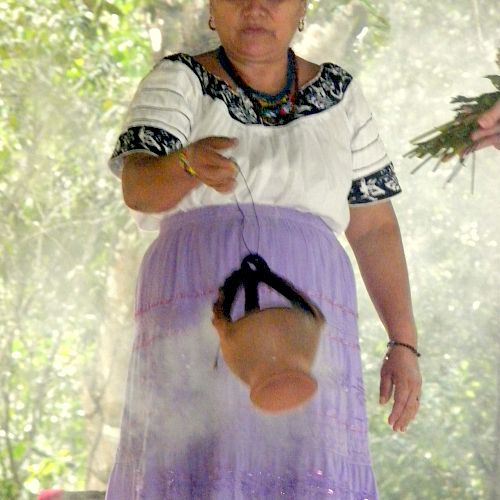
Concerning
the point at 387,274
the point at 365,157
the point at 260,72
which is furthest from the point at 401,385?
the point at 260,72

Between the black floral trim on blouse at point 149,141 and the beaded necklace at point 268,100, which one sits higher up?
the beaded necklace at point 268,100

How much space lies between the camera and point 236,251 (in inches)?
30.8

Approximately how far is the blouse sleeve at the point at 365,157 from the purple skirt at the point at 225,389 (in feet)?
A: 0.36

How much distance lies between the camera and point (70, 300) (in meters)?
1.38

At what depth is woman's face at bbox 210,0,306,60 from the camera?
85 cm

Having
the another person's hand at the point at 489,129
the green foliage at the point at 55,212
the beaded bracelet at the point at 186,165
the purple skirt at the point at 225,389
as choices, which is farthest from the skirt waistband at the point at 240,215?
the green foliage at the point at 55,212

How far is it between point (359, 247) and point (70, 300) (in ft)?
1.89

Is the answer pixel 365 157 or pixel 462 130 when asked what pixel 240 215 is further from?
pixel 462 130

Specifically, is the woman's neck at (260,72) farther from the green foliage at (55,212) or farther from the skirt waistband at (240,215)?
the green foliage at (55,212)

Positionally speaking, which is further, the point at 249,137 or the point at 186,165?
the point at 249,137

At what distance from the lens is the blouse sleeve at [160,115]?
790mm

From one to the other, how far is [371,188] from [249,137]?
180 mm

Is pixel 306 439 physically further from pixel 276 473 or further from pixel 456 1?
pixel 456 1

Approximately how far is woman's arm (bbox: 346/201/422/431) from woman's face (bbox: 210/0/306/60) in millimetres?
191
